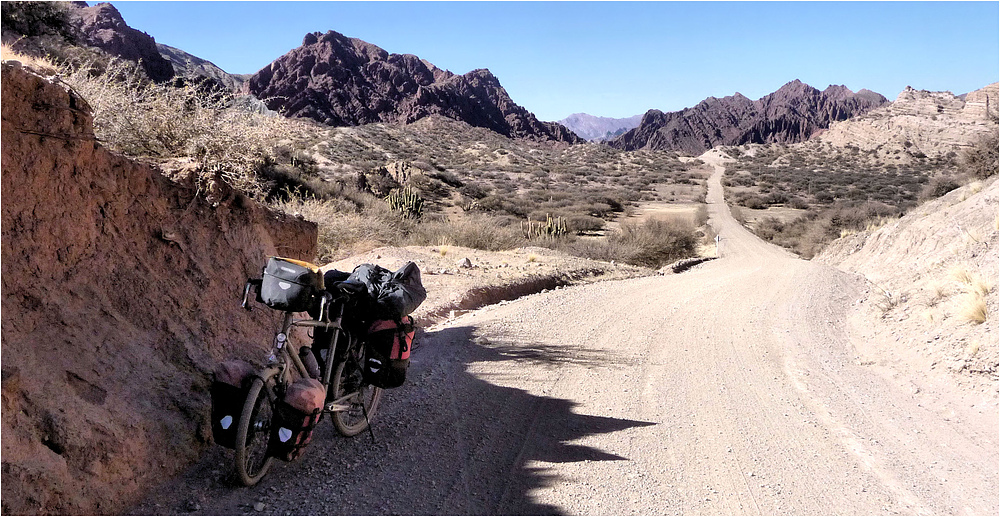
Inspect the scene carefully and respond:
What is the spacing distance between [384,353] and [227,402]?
3.64 feet

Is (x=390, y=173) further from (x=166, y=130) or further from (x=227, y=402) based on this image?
(x=227, y=402)

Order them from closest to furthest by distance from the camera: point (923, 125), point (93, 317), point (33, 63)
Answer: point (93, 317) → point (33, 63) → point (923, 125)

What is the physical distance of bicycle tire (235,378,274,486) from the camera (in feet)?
10.7

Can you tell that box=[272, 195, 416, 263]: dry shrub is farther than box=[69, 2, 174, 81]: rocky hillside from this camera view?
No

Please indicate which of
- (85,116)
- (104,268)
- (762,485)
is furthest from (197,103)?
(762,485)

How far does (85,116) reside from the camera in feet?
12.5

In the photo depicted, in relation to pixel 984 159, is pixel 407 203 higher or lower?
lower

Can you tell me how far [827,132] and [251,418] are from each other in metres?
110

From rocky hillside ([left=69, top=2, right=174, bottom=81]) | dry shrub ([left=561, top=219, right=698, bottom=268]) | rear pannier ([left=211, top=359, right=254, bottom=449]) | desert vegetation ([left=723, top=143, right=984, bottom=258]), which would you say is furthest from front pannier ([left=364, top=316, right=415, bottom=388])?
Answer: rocky hillside ([left=69, top=2, right=174, bottom=81])

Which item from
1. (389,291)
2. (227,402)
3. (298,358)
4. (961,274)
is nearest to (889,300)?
(961,274)

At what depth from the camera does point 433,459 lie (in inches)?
168

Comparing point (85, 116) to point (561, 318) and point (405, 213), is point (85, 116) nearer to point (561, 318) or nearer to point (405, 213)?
point (561, 318)

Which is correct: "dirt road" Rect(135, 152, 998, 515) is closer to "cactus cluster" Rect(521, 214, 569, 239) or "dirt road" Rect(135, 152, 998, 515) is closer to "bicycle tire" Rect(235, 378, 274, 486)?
"bicycle tire" Rect(235, 378, 274, 486)

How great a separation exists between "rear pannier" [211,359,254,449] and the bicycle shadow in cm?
33
